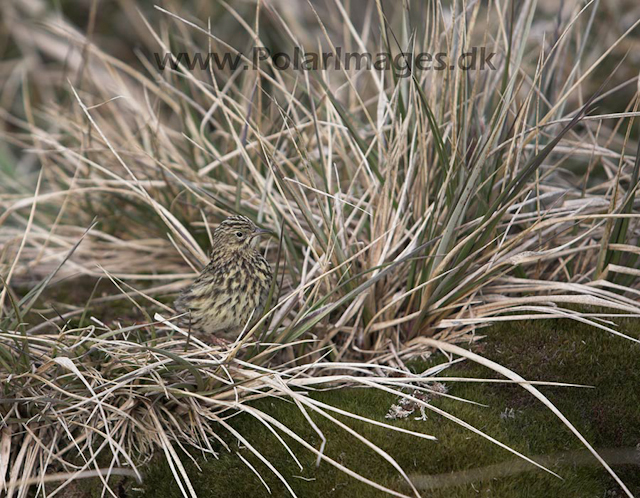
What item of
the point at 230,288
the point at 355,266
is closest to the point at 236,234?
the point at 230,288

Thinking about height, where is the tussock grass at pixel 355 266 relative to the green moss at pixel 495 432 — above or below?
above

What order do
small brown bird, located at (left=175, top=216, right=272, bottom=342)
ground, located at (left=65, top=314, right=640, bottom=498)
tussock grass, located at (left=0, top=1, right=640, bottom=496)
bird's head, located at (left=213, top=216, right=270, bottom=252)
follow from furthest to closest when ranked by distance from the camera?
1. bird's head, located at (left=213, top=216, right=270, bottom=252)
2. small brown bird, located at (left=175, top=216, right=272, bottom=342)
3. tussock grass, located at (left=0, top=1, right=640, bottom=496)
4. ground, located at (left=65, top=314, right=640, bottom=498)

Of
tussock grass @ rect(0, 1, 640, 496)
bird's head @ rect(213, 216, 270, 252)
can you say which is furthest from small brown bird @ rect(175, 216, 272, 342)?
tussock grass @ rect(0, 1, 640, 496)

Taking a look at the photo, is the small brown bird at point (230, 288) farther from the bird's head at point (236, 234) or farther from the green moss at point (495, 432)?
the green moss at point (495, 432)

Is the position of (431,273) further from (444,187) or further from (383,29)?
(383,29)

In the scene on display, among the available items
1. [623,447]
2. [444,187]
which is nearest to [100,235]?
[444,187]

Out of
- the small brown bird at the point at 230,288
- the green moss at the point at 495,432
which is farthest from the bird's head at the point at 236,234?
the green moss at the point at 495,432

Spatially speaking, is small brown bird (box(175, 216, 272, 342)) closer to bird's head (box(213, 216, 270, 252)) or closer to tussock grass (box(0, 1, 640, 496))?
bird's head (box(213, 216, 270, 252))
